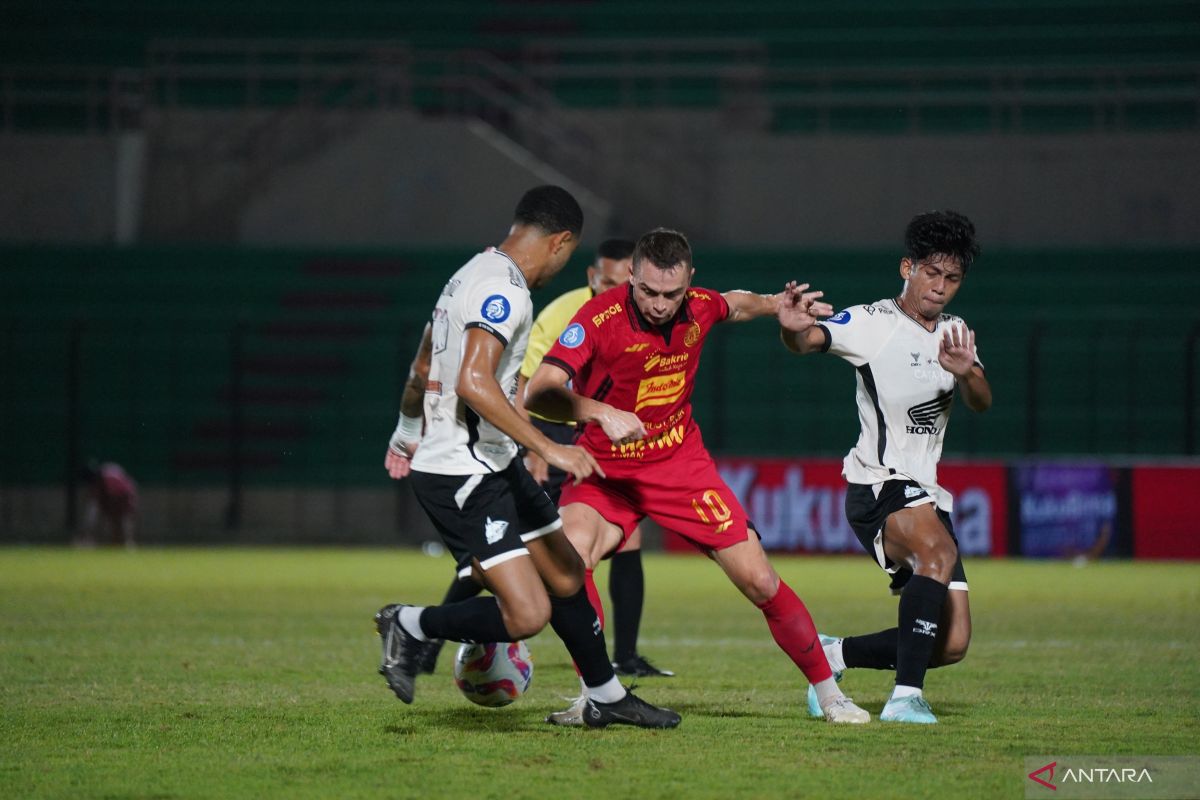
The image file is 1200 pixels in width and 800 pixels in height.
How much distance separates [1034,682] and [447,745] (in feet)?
11.1

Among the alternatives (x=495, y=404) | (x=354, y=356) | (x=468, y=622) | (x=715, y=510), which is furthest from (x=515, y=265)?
(x=354, y=356)

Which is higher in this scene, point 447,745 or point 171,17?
point 171,17

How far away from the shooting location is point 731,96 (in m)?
24.9

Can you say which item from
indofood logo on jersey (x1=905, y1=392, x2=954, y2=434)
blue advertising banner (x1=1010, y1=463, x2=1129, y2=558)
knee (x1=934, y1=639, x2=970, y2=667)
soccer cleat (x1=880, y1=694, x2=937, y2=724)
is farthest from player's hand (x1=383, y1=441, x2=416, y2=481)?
blue advertising banner (x1=1010, y1=463, x2=1129, y2=558)

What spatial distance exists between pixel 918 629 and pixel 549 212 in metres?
2.35

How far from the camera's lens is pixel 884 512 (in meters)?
6.79

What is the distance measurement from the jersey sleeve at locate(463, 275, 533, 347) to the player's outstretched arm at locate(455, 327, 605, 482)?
0.04 m

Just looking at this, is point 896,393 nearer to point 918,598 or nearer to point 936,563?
point 936,563

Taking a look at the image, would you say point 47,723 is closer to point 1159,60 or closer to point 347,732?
point 347,732

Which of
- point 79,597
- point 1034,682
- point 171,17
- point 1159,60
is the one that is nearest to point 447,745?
point 1034,682

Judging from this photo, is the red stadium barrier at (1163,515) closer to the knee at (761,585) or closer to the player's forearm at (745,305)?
the player's forearm at (745,305)

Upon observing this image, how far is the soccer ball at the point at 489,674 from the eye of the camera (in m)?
6.76

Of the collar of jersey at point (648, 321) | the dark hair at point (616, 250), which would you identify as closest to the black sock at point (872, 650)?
the collar of jersey at point (648, 321)

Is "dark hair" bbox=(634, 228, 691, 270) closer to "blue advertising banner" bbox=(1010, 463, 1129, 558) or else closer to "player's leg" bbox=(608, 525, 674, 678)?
"player's leg" bbox=(608, 525, 674, 678)
